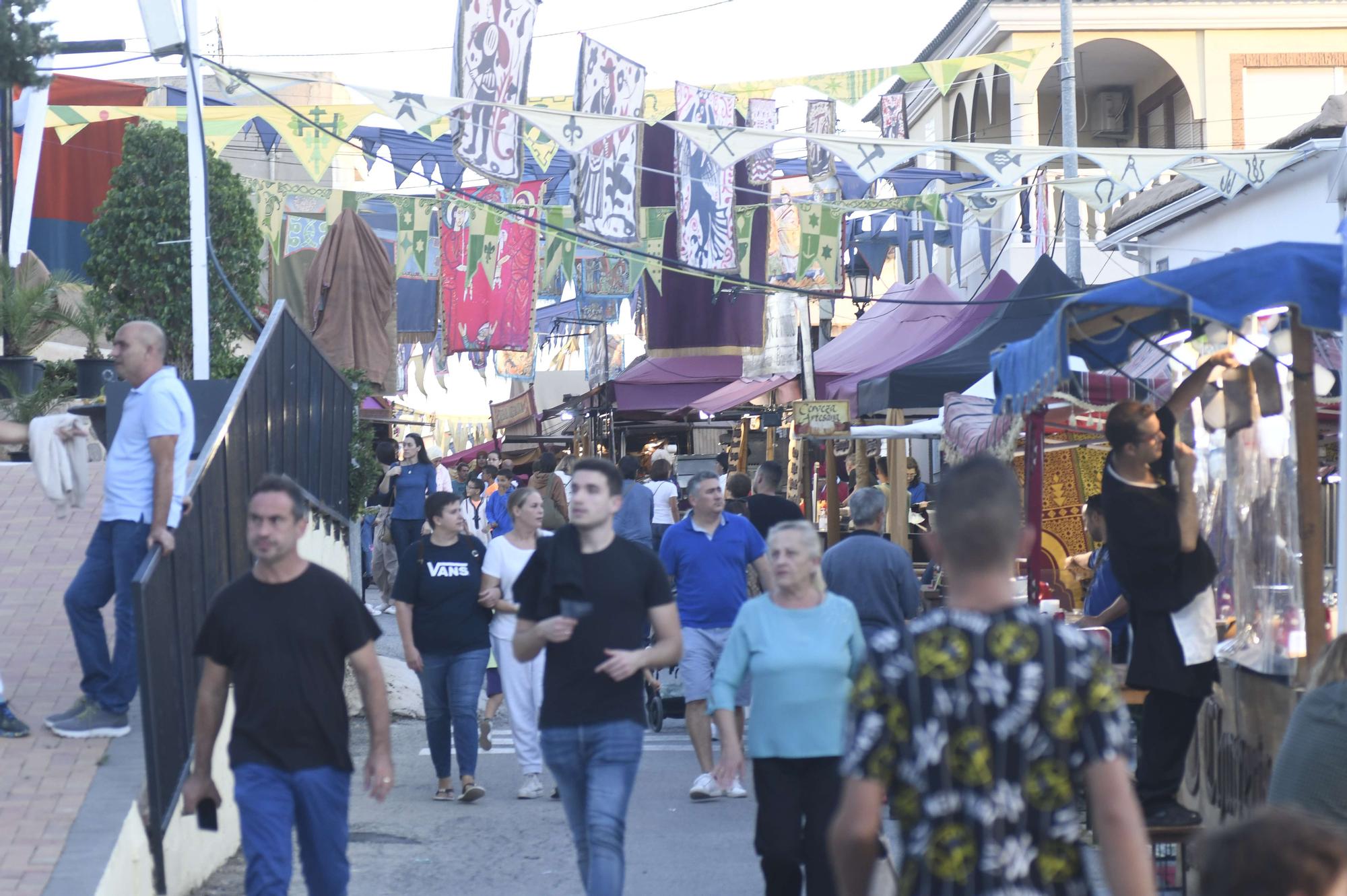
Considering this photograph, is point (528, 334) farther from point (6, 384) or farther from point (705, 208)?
point (6, 384)

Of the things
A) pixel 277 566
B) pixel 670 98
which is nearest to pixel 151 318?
pixel 670 98

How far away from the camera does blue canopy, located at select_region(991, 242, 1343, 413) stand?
5.89 metres

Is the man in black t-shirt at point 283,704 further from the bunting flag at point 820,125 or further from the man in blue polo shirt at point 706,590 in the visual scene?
the bunting flag at point 820,125

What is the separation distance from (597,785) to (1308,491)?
3.14 metres

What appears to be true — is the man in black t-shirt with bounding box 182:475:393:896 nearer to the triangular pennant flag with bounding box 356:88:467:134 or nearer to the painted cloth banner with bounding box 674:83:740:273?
the triangular pennant flag with bounding box 356:88:467:134

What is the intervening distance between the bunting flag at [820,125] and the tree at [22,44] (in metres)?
9.54

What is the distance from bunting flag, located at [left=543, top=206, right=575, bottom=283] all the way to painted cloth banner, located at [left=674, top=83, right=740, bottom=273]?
331 centimetres

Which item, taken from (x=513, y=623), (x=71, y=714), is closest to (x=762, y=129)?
(x=513, y=623)

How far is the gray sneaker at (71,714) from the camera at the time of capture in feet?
23.2

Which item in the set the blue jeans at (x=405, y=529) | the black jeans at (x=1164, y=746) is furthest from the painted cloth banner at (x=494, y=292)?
the black jeans at (x=1164, y=746)

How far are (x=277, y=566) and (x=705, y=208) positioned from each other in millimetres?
10821

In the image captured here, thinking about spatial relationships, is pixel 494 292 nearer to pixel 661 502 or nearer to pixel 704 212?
pixel 704 212

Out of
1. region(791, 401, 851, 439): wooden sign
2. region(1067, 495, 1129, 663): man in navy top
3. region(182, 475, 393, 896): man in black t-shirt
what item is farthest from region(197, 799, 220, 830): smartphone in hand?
region(791, 401, 851, 439): wooden sign

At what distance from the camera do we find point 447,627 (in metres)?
9.11
